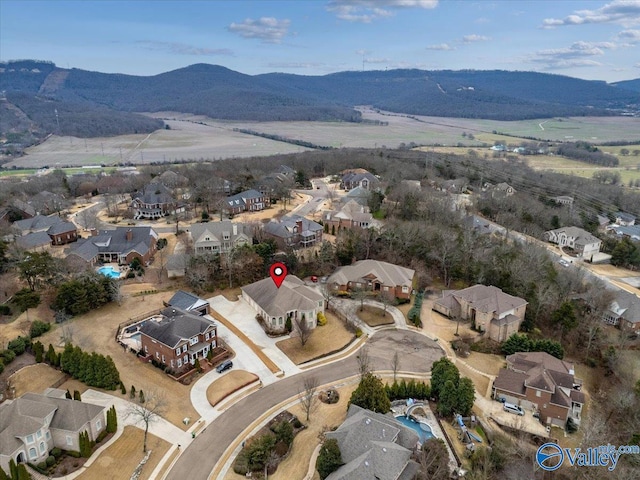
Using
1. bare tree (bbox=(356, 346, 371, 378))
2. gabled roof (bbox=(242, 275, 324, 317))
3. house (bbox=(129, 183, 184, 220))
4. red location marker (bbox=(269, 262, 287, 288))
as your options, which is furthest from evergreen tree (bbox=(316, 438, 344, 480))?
house (bbox=(129, 183, 184, 220))

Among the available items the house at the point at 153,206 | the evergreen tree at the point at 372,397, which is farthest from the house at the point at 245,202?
the evergreen tree at the point at 372,397

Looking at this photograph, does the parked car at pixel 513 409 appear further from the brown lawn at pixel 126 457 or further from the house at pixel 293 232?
the house at pixel 293 232

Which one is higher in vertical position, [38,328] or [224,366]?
[38,328]

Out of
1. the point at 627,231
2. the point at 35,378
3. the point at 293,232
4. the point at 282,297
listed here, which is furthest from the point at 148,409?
the point at 627,231

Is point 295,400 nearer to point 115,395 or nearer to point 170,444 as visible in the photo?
point 170,444

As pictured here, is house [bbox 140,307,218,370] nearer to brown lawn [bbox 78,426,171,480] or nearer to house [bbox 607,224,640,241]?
brown lawn [bbox 78,426,171,480]

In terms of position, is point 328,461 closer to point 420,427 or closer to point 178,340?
point 420,427
